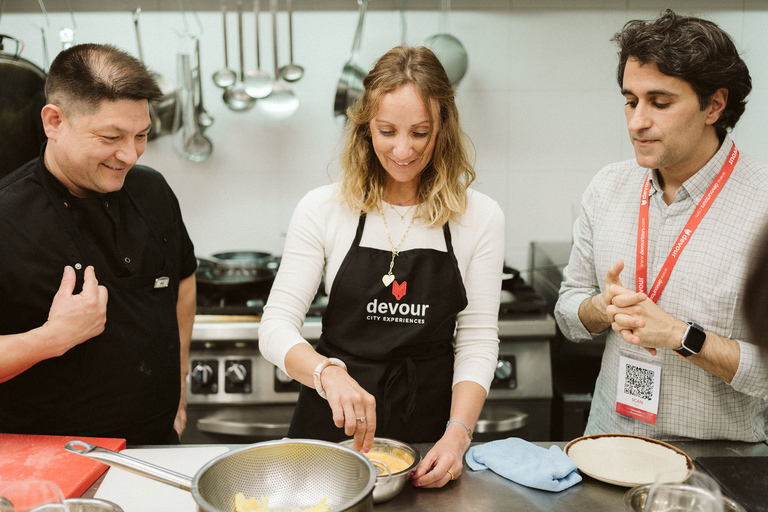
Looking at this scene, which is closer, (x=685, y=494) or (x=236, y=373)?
(x=685, y=494)

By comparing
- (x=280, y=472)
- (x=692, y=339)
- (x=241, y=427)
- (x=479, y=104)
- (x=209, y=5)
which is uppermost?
(x=209, y=5)

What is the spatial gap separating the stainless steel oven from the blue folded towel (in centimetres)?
99

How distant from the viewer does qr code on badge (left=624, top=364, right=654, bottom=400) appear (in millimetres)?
1513

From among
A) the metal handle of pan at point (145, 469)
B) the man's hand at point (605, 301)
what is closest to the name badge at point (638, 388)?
the man's hand at point (605, 301)

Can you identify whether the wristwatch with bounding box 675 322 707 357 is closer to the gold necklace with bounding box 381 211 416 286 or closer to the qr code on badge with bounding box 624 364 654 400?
the qr code on badge with bounding box 624 364 654 400

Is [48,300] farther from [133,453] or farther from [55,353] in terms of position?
[133,453]

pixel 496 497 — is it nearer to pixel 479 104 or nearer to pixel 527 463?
pixel 527 463

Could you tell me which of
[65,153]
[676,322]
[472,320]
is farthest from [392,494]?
[65,153]

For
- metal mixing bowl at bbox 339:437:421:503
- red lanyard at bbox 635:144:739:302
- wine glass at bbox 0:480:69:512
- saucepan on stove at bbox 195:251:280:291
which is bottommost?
metal mixing bowl at bbox 339:437:421:503

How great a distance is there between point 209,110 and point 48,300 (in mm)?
1498

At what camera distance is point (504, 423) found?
2285 mm

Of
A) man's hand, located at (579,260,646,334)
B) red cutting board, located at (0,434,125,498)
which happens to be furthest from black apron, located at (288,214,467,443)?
red cutting board, located at (0,434,125,498)

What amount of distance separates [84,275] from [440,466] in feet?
2.76

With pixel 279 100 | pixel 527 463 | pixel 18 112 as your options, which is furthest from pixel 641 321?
pixel 18 112
